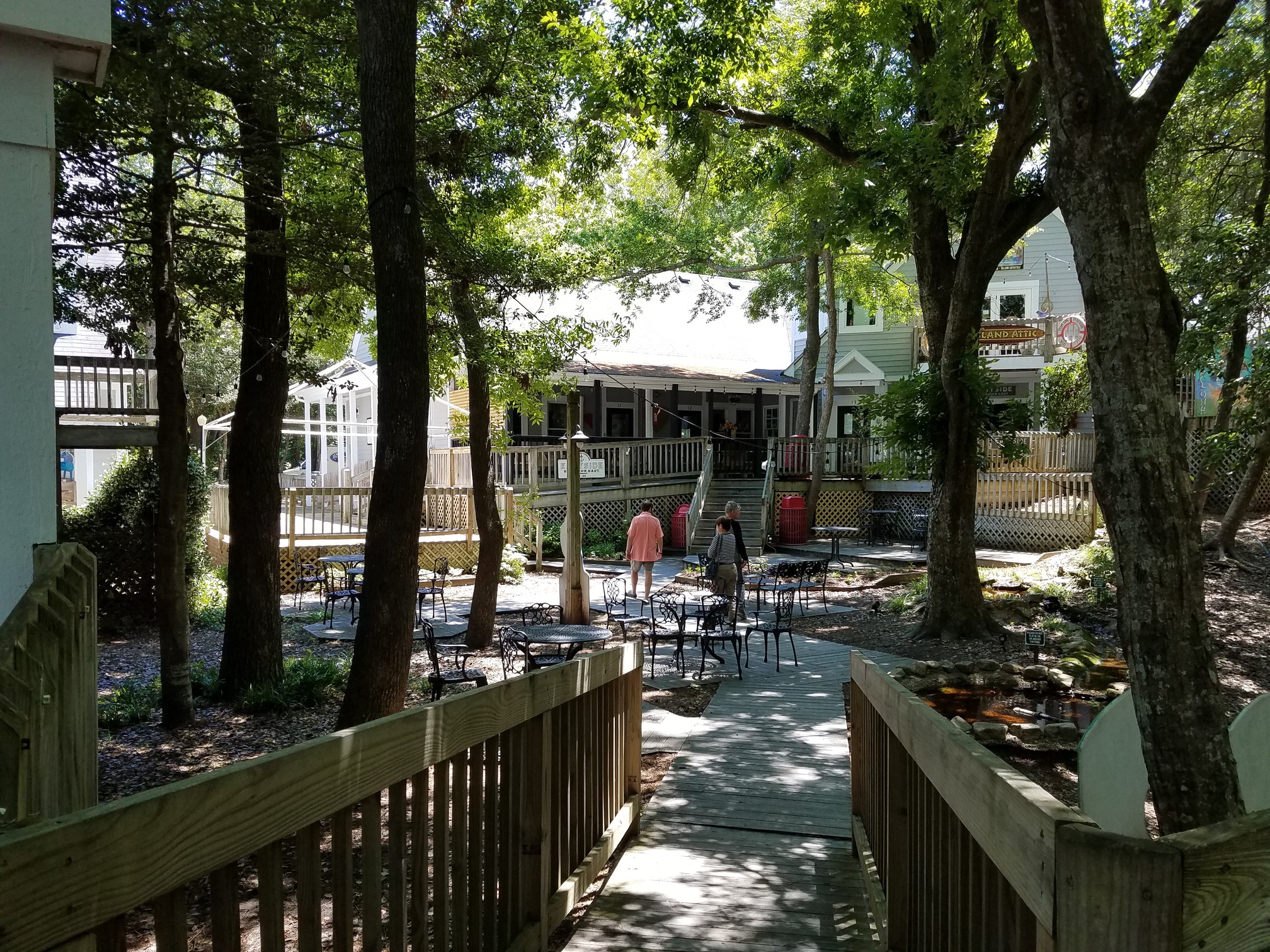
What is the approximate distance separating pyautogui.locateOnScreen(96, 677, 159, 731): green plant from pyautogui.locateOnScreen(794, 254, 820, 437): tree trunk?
61.5ft

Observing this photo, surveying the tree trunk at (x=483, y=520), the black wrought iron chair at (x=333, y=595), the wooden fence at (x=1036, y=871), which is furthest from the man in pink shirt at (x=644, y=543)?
the wooden fence at (x=1036, y=871)

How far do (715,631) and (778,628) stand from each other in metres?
1.25

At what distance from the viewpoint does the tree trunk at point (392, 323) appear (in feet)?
18.3

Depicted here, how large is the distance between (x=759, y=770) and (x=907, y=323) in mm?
24209

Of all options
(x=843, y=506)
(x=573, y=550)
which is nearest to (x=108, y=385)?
(x=573, y=550)

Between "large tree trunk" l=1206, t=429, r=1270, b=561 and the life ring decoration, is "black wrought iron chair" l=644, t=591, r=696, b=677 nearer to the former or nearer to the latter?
"large tree trunk" l=1206, t=429, r=1270, b=561

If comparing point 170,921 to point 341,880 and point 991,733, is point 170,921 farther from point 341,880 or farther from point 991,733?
point 991,733

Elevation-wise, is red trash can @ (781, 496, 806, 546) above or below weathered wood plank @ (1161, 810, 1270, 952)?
below

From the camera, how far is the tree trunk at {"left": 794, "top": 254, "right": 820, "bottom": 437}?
958 inches

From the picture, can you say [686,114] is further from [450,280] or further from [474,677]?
[474,677]

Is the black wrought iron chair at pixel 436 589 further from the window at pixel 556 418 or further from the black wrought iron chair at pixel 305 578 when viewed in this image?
the window at pixel 556 418

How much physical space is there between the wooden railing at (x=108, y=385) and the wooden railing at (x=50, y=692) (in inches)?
231

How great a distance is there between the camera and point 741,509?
23906 millimetres

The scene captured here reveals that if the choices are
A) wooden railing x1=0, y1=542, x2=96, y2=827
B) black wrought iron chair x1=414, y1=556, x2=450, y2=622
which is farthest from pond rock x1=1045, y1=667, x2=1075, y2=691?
wooden railing x1=0, y1=542, x2=96, y2=827
